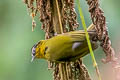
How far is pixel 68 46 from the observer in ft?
7.75

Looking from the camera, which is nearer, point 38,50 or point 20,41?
point 38,50

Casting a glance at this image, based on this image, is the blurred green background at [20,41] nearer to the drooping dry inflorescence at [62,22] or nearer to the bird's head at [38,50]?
the bird's head at [38,50]

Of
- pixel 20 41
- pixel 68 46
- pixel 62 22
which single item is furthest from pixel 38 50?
pixel 62 22

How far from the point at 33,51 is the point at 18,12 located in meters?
0.45

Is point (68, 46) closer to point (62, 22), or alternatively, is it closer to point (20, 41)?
point (62, 22)

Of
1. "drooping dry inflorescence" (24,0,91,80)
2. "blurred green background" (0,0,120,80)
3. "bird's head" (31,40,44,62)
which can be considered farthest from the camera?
"blurred green background" (0,0,120,80)

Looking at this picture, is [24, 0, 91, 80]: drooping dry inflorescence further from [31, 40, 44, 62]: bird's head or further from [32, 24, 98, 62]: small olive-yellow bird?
[31, 40, 44, 62]: bird's head

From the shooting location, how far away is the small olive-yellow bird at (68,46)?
2235mm

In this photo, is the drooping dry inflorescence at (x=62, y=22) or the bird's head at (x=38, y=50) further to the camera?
→ the bird's head at (x=38, y=50)

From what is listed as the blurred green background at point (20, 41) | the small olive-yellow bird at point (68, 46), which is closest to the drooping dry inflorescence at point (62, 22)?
the small olive-yellow bird at point (68, 46)

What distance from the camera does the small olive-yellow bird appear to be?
2.24m

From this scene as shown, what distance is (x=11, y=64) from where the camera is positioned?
120 inches

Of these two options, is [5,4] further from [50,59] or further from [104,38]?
[104,38]

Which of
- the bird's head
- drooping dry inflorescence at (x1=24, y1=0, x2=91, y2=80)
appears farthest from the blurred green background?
drooping dry inflorescence at (x1=24, y1=0, x2=91, y2=80)
